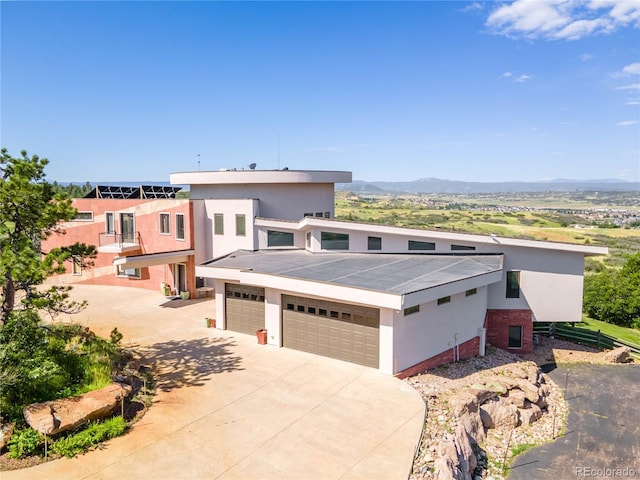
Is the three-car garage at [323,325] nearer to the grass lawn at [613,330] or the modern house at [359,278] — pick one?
the modern house at [359,278]

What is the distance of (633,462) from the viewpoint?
13.9m

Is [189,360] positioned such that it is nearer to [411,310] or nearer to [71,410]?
[71,410]

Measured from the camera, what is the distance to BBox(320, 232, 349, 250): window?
24.2 metres

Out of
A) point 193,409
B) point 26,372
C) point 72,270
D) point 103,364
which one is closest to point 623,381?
point 193,409

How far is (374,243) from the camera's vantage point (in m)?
23.6

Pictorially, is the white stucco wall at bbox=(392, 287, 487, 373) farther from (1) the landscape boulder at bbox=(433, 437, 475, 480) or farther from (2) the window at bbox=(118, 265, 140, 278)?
(2) the window at bbox=(118, 265, 140, 278)

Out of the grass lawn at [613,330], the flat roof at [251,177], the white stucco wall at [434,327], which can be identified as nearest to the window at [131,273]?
the flat roof at [251,177]

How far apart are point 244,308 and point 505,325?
12741 millimetres

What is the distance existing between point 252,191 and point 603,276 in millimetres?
28087

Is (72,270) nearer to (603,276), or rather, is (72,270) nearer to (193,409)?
Answer: (193,409)

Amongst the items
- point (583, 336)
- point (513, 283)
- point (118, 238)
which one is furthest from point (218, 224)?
point (583, 336)

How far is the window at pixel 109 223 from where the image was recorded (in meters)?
30.0

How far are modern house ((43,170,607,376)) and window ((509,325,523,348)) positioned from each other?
0.19 ft

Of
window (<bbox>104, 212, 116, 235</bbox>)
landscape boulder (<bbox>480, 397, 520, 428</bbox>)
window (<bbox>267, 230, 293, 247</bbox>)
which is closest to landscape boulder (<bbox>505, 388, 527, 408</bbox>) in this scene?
landscape boulder (<bbox>480, 397, 520, 428</bbox>)
